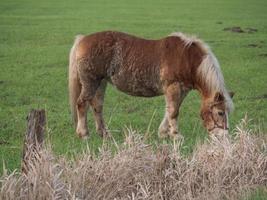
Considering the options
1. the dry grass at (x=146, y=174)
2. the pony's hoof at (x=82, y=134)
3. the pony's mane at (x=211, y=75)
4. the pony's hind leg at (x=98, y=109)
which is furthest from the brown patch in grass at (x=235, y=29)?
the dry grass at (x=146, y=174)

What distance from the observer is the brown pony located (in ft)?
37.7

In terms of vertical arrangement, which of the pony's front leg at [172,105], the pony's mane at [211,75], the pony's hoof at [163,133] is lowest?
the pony's hoof at [163,133]

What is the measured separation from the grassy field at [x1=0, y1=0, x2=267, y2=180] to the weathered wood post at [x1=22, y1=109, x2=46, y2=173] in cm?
145

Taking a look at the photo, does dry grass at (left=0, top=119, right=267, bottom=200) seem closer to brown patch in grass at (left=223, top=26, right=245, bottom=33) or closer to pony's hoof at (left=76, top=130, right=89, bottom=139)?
pony's hoof at (left=76, top=130, right=89, bottom=139)

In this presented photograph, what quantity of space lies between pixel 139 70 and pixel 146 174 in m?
4.23

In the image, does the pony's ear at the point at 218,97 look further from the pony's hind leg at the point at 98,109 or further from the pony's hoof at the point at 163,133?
the pony's hind leg at the point at 98,109

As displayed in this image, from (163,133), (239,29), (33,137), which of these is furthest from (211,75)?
(239,29)

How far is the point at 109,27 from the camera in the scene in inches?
1153

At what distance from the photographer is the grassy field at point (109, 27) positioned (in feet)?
39.3

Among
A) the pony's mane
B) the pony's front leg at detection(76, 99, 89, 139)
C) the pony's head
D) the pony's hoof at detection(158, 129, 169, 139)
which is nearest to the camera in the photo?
the pony's head

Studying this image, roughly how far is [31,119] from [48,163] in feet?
1.77

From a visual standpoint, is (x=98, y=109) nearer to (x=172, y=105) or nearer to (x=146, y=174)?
(x=172, y=105)

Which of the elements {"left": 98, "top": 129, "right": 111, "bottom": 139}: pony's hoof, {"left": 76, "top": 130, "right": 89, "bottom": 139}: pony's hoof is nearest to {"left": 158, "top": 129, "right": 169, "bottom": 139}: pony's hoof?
{"left": 98, "top": 129, "right": 111, "bottom": 139}: pony's hoof

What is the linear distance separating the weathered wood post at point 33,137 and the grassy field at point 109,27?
57.1 inches
